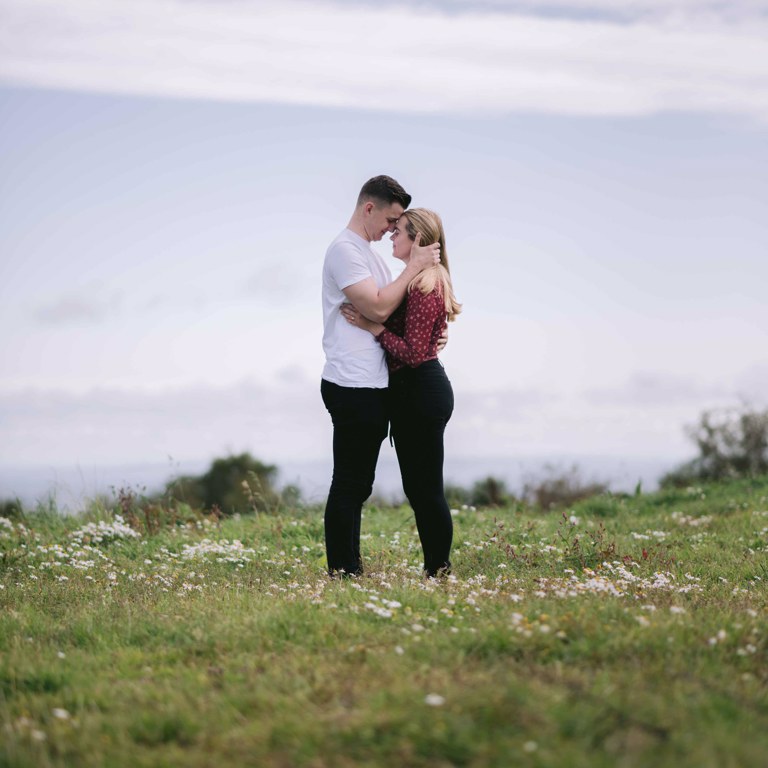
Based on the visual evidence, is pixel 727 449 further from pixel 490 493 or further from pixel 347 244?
pixel 347 244

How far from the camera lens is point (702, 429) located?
18.8m

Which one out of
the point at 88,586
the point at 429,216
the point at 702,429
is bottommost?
the point at 88,586

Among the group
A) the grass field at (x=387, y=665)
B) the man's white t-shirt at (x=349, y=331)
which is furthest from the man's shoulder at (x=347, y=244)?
the grass field at (x=387, y=665)

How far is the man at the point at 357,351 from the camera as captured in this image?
6.82 m

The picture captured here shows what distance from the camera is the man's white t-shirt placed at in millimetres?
6887

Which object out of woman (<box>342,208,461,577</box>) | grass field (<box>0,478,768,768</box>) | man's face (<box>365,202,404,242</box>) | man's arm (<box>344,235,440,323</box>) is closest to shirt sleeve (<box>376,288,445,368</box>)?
woman (<box>342,208,461,577</box>)

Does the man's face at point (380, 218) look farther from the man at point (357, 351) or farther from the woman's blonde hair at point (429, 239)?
the woman's blonde hair at point (429, 239)

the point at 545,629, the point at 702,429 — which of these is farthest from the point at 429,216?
the point at 702,429

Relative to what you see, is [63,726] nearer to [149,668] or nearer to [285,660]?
[149,668]

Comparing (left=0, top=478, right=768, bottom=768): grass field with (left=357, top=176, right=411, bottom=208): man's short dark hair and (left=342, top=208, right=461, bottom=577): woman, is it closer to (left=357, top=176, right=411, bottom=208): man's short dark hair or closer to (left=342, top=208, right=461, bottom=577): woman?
(left=342, top=208, right=461, bottom=577): woman

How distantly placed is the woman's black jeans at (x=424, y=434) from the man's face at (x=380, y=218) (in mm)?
1112

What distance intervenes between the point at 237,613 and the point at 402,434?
6.49ft

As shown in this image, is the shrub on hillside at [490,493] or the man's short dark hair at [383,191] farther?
the shrub on hillside at [490,493]

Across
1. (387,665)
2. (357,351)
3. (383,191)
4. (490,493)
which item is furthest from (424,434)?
(490,493)
